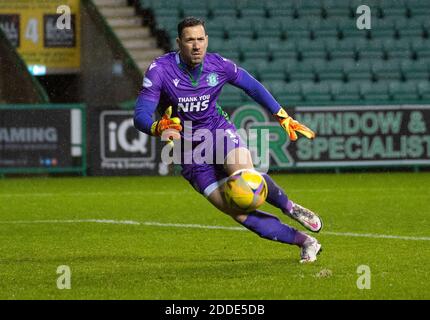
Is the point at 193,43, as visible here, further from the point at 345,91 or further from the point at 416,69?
the point at 416,69

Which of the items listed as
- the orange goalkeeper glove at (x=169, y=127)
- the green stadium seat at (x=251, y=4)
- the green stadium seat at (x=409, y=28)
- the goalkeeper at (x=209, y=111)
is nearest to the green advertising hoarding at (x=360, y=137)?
the green stadium seat at (x=409, y=28)

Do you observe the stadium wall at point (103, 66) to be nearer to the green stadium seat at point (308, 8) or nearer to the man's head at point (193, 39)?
the green stadium seat at point (308, 8)

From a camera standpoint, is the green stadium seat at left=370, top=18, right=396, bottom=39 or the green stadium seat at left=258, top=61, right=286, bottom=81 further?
the green stadium seat at left=370, top=18, right=396, bottom=39

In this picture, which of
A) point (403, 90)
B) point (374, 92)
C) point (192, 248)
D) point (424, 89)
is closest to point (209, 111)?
point (192, 248)

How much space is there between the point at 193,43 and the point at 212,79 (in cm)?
35

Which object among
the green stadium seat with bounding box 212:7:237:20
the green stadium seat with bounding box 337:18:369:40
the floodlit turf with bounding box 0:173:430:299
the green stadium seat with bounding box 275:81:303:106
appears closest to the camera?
the floodlit turf with bounding box 0:173:430:299

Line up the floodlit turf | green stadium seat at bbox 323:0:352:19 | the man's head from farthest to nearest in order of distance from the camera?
green stadium seat at bbox 323:0:352:19 → the man's head → the floodlit turf

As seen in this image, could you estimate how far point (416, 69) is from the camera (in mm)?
20953

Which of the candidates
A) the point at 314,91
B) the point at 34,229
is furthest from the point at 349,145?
the point at 34,229

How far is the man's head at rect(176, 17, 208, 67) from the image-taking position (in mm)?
7875

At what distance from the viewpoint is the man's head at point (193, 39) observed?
788 centimetres

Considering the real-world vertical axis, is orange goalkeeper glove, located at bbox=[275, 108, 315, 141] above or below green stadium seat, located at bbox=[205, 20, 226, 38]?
below

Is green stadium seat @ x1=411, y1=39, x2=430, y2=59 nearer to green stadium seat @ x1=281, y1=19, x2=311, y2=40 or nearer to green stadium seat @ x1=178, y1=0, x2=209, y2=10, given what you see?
green stadium seat @ x1=281, y1=19, x2=311, y2=40

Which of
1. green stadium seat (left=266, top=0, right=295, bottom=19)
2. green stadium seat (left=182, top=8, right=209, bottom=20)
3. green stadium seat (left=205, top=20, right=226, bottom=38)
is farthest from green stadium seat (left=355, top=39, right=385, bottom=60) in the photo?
green stadium seat (left=182, top=8, right=209, bottom=20)
